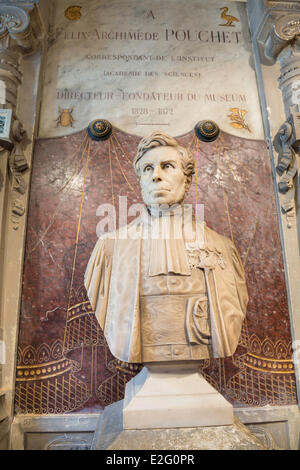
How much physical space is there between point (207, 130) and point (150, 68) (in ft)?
3.84

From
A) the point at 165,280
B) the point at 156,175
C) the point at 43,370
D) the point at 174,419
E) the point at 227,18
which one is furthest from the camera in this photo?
the point at 227,18

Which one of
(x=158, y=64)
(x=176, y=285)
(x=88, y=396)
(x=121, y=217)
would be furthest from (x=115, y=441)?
(x=158, y=64)

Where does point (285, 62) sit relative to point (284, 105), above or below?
above

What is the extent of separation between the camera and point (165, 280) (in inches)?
94.3

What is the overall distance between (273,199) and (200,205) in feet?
2.77

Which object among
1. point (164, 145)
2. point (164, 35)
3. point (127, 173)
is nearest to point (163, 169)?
point (164, 145)

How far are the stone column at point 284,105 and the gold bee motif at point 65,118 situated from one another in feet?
7.71

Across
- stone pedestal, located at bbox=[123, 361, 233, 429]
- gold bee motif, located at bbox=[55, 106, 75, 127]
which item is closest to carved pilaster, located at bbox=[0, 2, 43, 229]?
gold bee motif, located at bbox=[55, 106, 75, 127]

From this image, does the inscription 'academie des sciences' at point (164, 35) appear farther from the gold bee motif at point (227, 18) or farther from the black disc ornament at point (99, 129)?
the black disc ornament at point (99, 129)

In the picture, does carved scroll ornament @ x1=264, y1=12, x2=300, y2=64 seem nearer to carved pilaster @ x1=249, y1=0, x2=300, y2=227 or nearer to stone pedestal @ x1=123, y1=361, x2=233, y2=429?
carved pilaster @ x1=249, y1=0, x2=300, y2=227

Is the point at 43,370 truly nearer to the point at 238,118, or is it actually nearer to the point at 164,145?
the point at 164,145

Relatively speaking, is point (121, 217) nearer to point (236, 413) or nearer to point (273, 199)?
point (273, 199)

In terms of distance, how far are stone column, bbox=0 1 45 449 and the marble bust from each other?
1.42 meters

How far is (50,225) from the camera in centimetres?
380
